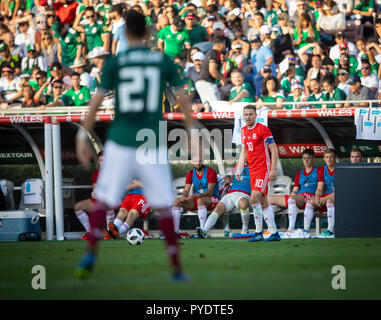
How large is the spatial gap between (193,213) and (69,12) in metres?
7.92

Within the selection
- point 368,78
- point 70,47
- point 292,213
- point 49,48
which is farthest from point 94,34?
point 292,213

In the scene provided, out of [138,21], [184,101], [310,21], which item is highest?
[310,21]

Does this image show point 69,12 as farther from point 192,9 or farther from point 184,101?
point 184,101

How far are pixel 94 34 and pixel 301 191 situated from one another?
281 inches

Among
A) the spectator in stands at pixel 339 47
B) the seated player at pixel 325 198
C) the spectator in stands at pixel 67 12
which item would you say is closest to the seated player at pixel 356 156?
the seated player at pixel 325 198

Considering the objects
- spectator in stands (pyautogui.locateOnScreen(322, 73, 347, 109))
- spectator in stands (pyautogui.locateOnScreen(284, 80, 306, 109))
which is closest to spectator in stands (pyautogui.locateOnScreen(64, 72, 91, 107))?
spectator in stands (pyautogui.locateOnScreen(284, 80, 306, 109))

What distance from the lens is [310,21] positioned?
15422 mm

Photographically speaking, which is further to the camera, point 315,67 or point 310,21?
point 310,21

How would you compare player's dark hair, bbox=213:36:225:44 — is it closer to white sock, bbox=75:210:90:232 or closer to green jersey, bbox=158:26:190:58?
green jersey, bbox=158:26:190:58

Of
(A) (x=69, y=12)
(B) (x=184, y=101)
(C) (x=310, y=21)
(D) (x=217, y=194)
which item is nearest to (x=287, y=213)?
(D) (x=217, y=194)

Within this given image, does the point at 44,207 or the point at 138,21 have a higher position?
the point at 138,21

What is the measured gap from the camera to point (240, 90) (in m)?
13.9

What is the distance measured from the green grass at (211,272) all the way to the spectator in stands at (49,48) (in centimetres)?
856

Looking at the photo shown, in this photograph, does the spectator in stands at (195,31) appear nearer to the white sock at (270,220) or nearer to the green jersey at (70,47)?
the green jersey at (70,47)
